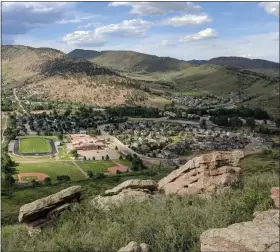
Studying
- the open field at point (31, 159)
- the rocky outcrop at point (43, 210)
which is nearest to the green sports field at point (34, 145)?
the open field at point (31, 159)

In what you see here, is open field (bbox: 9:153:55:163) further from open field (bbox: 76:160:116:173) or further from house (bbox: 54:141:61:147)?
house (bbox: 54:141:61:147)

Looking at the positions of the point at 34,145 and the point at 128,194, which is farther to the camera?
the point at 34,145

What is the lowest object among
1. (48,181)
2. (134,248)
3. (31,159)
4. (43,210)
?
(48,181)

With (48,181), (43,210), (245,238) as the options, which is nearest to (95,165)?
(48,181)

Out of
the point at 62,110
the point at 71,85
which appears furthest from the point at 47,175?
the point at 71,85

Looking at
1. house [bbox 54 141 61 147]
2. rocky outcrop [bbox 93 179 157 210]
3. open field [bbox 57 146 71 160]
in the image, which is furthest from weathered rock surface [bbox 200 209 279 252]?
house [bbox 54 141 61 147]

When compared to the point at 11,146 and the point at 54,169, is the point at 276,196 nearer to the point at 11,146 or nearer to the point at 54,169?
the point at 54,169
